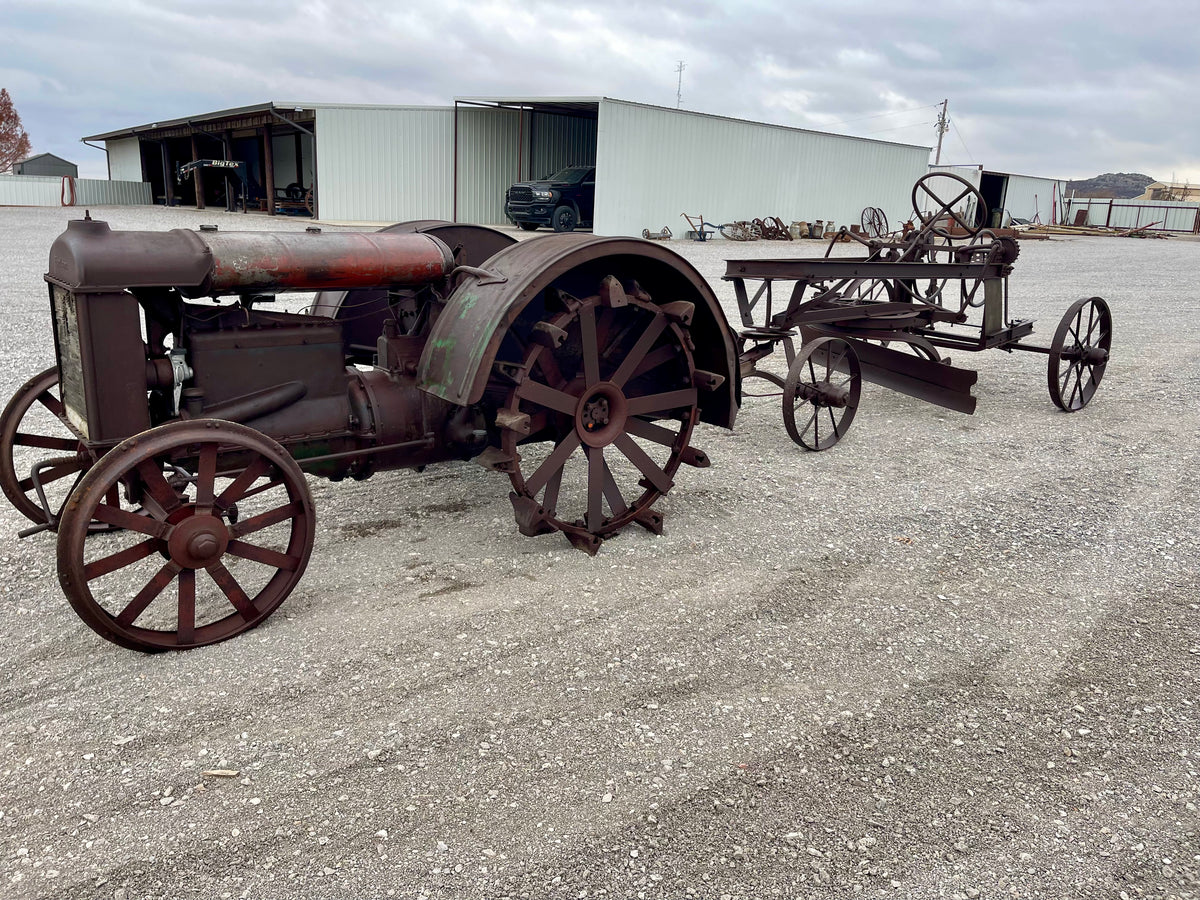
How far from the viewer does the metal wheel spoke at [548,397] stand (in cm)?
365

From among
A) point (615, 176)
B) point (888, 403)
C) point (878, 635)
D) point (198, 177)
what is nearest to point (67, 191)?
point (198, 177)

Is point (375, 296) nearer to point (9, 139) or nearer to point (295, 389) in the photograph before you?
point (295, 389)

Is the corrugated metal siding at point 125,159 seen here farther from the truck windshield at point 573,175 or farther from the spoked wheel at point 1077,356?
the spoked wheel at point 1077,356

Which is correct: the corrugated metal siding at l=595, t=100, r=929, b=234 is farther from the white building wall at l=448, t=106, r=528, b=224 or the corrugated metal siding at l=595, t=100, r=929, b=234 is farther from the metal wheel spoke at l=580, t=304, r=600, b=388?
the metal wheel spoke at l=580, t=304, r=600, b=388

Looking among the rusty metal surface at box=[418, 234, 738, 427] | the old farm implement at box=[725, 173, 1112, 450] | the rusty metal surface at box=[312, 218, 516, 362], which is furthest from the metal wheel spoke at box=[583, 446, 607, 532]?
the old farm implement at box=[725, 173, 1112, 450]

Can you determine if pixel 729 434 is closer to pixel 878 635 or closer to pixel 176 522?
pixel 878 635

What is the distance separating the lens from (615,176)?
2133 cm

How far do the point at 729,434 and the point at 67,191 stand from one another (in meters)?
34.9

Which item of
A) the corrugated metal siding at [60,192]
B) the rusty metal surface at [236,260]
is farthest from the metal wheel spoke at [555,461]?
the corrugated metal siding at [60,192]

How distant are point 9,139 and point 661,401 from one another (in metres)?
55.7

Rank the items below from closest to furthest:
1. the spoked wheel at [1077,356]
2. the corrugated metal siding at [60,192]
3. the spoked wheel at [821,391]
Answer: the spoked wheel at [821,391] < the spoked wheel at [1077,356] < the corrugated metal siding at [60,192]

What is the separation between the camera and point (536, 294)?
3.51 meters

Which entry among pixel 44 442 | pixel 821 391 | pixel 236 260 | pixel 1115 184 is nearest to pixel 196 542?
pixel 236 260

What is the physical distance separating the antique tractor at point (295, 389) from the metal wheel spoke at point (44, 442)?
1 cm
